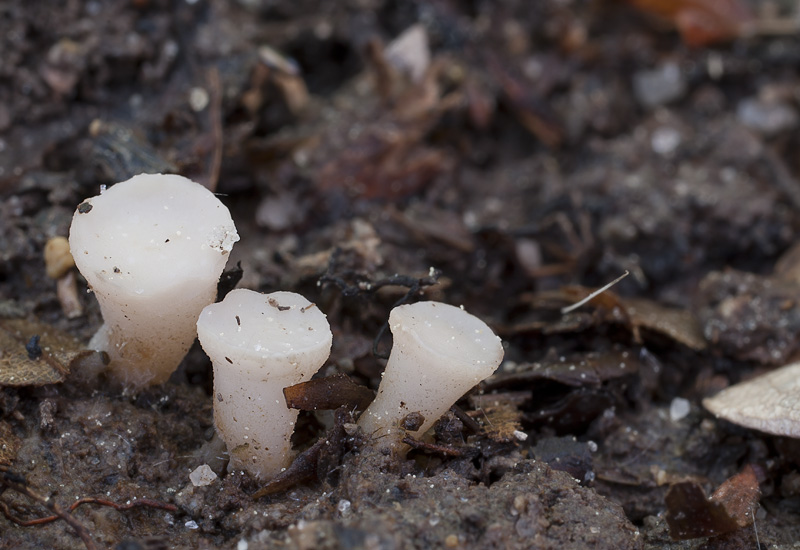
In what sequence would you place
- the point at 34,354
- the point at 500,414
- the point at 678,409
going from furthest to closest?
the point at 678,409 < the point at 500,414 < the point at 34,354

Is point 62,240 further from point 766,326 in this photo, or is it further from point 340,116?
point 766,326

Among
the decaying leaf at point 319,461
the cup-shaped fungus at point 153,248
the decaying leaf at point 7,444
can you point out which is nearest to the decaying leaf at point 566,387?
the decaying leaf at point 319,461

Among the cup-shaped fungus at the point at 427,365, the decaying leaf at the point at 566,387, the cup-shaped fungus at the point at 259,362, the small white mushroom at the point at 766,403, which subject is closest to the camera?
the cup-shaped fungus at the point at 259,362

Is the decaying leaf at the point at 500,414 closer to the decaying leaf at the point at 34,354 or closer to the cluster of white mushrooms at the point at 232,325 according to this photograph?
the cluster of white mushrooms at the point at 232,325

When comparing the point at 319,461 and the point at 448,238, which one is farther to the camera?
the point at 448,238

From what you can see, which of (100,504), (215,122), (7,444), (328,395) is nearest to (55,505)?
(100,504)

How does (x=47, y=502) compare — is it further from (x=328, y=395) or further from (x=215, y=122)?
(x=215, y=122)
